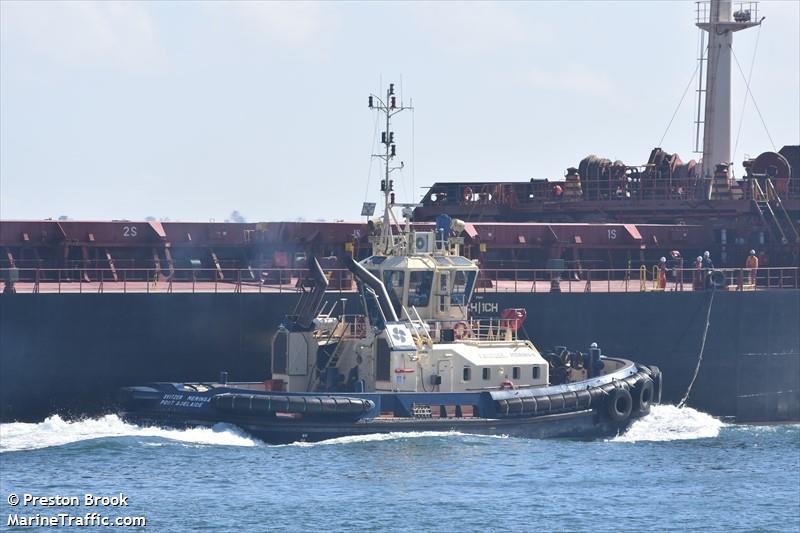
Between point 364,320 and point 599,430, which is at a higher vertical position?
point 364,320

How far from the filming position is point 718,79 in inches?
2208

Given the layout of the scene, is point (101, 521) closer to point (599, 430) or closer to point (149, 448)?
point (149, 448)

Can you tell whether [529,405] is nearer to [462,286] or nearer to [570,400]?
[570,400]

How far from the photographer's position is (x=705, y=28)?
5572 cm

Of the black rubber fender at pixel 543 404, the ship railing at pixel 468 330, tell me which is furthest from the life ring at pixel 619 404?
the ship railing at pixel 468 330

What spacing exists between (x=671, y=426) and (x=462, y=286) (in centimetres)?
751

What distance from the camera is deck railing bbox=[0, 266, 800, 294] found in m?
39.4

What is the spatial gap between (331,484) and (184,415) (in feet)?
16.5

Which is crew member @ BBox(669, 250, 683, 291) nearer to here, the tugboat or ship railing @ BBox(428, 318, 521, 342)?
the tugboat

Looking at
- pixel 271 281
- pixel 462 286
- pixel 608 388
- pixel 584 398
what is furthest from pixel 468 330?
pixel 271 281

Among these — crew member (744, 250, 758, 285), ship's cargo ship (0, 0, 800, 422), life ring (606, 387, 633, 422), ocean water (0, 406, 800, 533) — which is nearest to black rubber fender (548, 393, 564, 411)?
ocean water (0, 406, 800, 533)

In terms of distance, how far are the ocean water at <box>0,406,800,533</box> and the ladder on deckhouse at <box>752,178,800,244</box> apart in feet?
44.6

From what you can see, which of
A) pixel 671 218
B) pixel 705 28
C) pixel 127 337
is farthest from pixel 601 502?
pixel 705 28

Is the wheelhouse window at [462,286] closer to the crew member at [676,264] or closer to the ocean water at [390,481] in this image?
the ocean water at [390,481]
